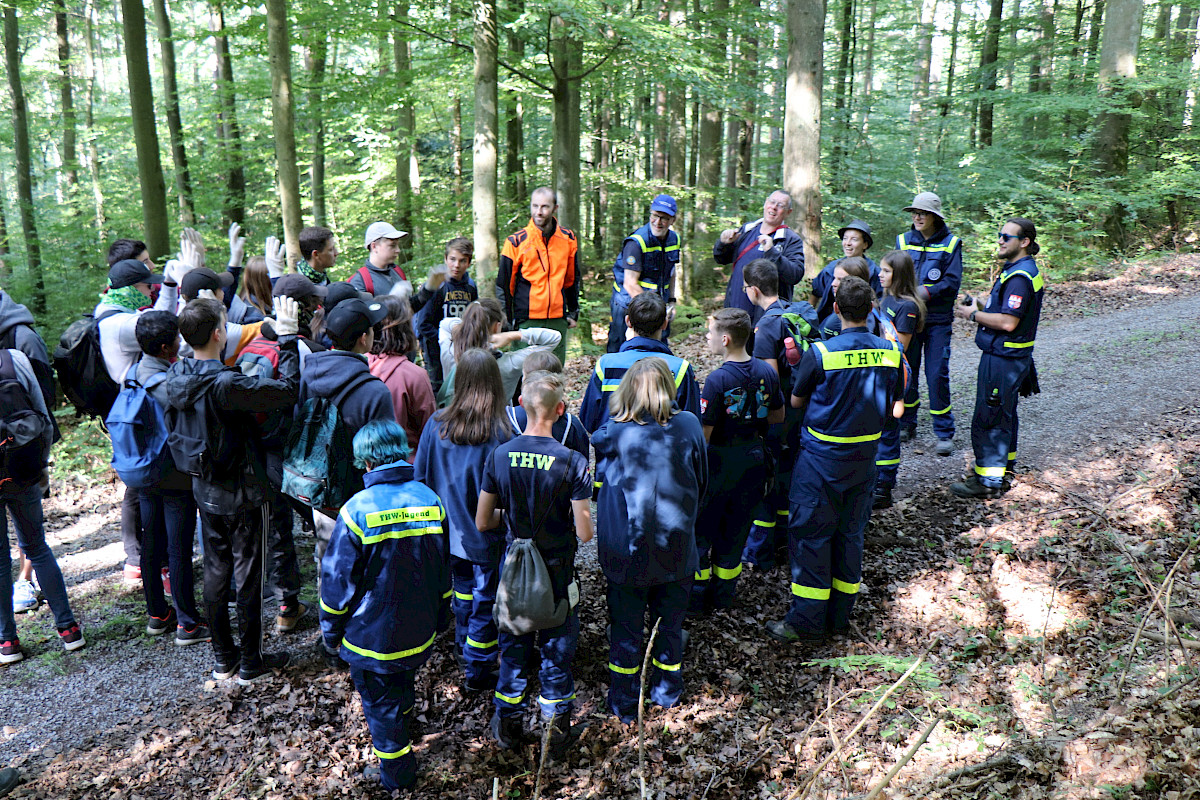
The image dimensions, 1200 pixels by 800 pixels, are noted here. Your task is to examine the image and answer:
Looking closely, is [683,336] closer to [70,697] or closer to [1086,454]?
[1086,454]

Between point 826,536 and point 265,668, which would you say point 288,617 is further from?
point 826,536

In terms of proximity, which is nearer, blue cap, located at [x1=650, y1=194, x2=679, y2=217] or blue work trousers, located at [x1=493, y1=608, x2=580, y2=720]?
blue work trousers, located at [x1=493, y1=608, x2=580, y2=720]

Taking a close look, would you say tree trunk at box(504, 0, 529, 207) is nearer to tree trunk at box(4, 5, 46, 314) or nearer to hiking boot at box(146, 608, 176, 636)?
tree trunk at box(4, 5, 46, 314)

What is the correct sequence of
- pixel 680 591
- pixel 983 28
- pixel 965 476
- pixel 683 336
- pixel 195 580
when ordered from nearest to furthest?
pixel 680 591 < pixel 195 580 < pixel 965 476 < pixel 683 336 < pixel 983 28

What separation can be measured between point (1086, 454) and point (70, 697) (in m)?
8.31

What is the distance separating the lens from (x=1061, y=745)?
3066mm

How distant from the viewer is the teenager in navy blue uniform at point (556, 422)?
3.94 meters

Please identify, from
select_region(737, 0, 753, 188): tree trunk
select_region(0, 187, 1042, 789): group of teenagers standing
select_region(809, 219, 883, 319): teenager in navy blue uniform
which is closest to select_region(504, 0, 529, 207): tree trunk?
select_region(737, 0, 753, 188): tree trunk

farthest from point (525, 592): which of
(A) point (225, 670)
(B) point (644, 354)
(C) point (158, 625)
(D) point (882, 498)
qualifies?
(D) point (882, 498)

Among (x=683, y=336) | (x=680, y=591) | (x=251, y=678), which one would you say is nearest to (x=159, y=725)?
(x=251, y=678)

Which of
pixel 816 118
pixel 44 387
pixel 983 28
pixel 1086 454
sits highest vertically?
pixel 983 28

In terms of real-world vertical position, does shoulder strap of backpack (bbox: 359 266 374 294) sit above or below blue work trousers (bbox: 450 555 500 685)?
above

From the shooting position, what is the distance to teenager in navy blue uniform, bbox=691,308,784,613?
15.0 feet

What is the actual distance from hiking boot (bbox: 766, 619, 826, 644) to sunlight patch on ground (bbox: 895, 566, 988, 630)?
738 millimetres
